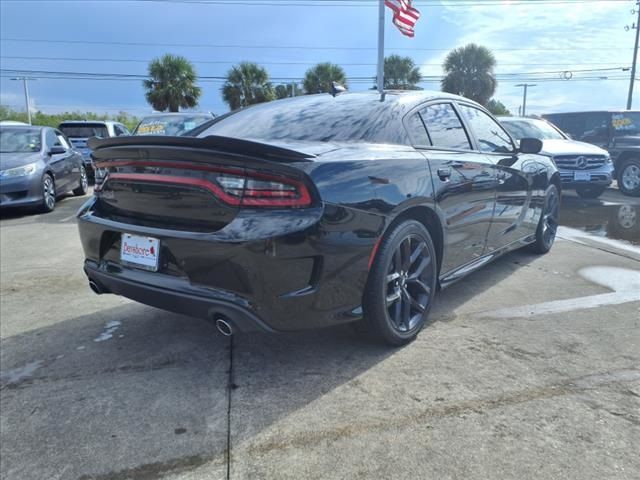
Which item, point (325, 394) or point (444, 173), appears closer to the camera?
point (325, 394)

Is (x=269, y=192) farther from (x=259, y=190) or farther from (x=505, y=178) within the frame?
(x=505, y=178)

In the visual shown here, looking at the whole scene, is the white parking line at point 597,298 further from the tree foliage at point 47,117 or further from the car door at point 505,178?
the tree foliage at point 47,117

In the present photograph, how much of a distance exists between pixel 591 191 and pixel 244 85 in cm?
2672

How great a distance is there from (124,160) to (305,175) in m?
1.03

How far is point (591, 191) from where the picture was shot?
1009 centimetres

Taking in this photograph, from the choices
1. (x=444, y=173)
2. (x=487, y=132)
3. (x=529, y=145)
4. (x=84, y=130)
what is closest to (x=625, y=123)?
(x=529, y=145)

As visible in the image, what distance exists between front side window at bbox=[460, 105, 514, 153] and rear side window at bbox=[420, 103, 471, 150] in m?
0.20

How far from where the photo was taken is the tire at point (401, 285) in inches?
106

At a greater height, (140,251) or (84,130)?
(84,130)

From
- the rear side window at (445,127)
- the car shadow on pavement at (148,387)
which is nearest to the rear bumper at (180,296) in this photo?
the car shadow on pavement at (148,387)

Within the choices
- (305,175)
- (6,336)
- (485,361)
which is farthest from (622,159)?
(6,336)

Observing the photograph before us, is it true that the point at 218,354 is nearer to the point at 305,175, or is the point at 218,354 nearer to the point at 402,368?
the point at 402,368

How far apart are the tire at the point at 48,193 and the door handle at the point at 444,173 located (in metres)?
7.21

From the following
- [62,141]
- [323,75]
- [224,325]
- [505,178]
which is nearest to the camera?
[224,325]
